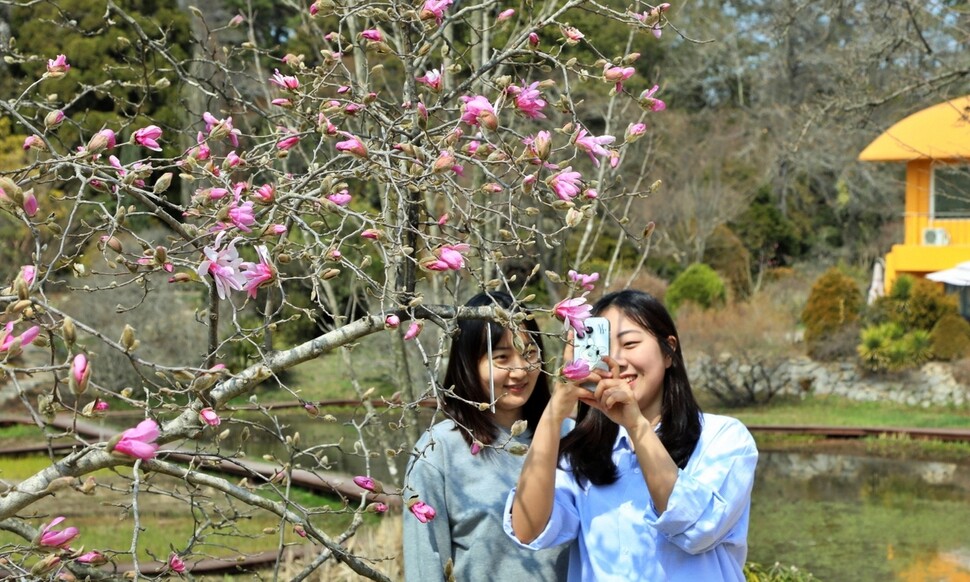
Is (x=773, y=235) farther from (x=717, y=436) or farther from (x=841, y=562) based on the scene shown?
(x=717, y=436)

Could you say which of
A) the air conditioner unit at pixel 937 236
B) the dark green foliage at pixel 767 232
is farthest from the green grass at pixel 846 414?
the dark green foliage at pixel 767 232

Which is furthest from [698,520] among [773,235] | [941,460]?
[773,235]

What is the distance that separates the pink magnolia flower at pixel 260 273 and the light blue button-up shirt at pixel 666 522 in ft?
2.32

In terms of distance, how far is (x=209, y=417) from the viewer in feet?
6.86

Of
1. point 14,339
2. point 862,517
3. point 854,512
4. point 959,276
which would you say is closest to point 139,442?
point 14,339

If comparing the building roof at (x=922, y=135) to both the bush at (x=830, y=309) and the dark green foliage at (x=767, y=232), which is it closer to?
the bush at (x=830, y=309)

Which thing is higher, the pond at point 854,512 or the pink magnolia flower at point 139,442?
the pink magnolia flower at point 139,442

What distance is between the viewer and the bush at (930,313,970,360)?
14.6m

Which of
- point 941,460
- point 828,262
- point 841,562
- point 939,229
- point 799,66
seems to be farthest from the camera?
point 799,66

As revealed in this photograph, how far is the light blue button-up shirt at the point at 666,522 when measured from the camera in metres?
2.37

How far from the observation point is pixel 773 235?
23500mm

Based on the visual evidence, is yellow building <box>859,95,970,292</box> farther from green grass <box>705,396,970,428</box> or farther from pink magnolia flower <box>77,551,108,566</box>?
pink magnolia flower <box>77,551,108,566</box>

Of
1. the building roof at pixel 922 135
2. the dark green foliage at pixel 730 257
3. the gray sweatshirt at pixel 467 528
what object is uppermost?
the gray sweatshirt at pixel 467 528

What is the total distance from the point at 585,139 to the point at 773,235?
21.7 metres
